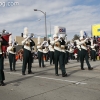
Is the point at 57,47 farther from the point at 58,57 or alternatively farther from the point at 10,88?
the point at 10,88

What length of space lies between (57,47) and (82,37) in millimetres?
2663

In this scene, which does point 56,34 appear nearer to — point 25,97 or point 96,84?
point 96,84

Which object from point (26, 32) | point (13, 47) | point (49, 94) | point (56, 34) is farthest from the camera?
point (13, 47)

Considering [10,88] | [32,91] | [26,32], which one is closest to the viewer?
[32,91]

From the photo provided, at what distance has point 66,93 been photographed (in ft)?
19.8

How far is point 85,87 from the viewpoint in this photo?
6.76m

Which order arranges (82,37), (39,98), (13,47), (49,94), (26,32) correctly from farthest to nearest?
(13,47) → (82,37) → (26,32) → (49,94) → (39,98)

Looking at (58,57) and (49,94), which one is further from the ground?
(58,57)

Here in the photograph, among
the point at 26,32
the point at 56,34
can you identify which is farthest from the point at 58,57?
the point at 26,32

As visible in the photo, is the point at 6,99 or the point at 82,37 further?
the point at 82,37

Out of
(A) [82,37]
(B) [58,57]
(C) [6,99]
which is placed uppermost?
(A) [82,37]

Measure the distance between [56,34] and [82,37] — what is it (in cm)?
266

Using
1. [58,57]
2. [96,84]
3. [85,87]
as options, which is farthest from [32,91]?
[58,57]

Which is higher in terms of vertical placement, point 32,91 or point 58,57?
point 58,57
